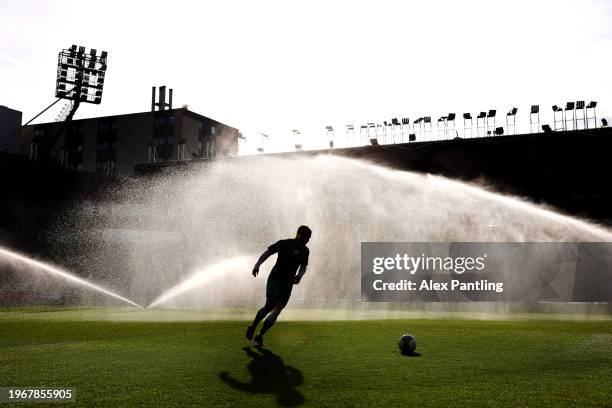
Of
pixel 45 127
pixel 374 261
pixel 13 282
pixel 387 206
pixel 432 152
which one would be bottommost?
pixel 13 282

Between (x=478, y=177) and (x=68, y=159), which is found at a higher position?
(x=68, y=159)

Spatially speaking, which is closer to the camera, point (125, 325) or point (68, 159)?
point (125, 325)

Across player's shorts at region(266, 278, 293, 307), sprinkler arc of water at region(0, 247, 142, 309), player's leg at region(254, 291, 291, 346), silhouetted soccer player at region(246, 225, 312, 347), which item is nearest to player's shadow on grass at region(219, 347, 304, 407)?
player's leg at region(254, 291, 291, 346)

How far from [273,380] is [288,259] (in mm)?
3797

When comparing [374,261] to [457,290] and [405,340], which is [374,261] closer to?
[457,290]

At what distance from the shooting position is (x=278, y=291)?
11.2m

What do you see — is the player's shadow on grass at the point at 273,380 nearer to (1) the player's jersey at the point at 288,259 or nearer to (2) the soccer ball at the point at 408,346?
(1) the player's jersey at the point at 288,259

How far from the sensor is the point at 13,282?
4319 cm

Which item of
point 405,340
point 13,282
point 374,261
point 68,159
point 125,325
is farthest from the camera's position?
point 68,159

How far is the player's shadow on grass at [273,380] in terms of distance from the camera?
6.82 meters

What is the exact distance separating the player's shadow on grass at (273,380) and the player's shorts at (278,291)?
168cm

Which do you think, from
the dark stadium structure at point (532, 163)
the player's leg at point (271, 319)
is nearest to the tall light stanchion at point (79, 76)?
the dark stadium structure at point (532, 163)

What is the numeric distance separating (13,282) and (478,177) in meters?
38.8

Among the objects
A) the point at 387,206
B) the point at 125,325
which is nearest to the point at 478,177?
the point at 387,206
